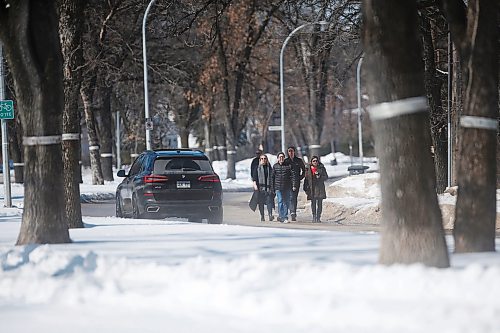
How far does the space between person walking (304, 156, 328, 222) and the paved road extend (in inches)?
16.4

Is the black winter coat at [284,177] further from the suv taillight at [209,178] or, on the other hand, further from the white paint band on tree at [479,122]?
the white paint band on tree at [479,122]

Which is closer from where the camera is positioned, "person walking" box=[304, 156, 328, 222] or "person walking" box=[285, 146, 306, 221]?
"person walking" box=[285, 146, 306, 221]

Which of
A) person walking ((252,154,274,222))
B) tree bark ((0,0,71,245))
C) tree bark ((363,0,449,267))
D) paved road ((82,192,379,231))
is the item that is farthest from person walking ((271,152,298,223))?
tree bark ((363,0,449,267))

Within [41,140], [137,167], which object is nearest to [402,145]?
[41,140]

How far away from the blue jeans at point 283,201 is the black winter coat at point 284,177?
107mm

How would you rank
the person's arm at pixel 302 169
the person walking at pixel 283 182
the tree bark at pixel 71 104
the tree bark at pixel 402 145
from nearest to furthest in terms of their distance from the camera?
the tree bark at pixel 402 145, the tree bark at pixel 71 104, the person walking at pixel 283 182, the person's arm at pixel 302 169

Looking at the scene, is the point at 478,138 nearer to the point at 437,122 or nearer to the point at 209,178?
the point at 209,178

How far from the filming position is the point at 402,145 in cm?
913

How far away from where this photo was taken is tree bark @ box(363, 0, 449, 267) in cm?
907

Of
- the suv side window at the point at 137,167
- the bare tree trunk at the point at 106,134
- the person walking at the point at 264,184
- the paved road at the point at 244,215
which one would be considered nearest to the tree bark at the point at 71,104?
the suv side window at the point at 137,167

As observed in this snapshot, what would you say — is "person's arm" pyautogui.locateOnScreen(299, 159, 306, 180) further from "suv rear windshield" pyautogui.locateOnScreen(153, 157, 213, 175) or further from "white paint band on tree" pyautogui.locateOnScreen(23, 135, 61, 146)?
"white paint band on tree" pyautogui.locateOnScreen(23, 135, 61, 146)

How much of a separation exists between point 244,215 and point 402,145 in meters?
18.1

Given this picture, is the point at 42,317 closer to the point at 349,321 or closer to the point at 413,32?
the point at 349,321

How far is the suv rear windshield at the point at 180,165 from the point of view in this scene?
2147 cm
